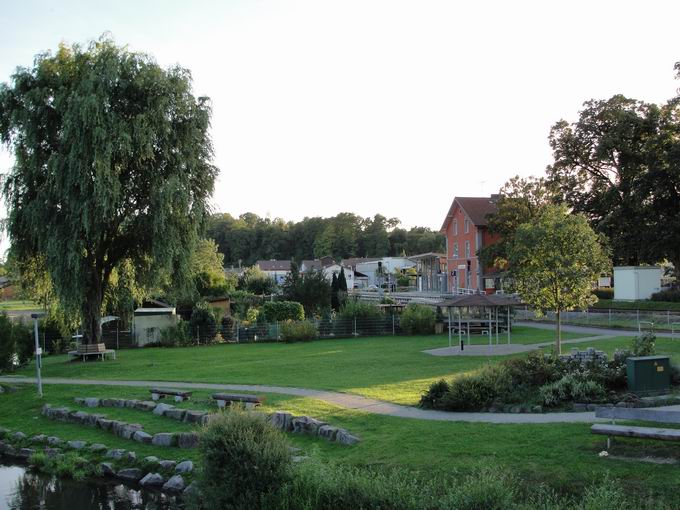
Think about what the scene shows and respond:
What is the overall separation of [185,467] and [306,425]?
2577mm

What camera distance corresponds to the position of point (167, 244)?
27.4 meters

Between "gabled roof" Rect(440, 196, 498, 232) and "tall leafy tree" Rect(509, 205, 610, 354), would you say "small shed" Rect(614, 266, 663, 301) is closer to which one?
"tall leafy tree" Rect(509, 205, 610, 354)

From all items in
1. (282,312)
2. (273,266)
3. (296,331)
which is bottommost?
(296,331)

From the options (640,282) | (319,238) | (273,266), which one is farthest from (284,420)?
(319,238)

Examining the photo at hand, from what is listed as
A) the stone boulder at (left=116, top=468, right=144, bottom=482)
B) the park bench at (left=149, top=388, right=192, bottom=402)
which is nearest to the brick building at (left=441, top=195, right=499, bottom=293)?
the park bench at (left=149, top=388, right=192, bottom=402)

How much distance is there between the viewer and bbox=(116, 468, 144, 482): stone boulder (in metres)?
13.4

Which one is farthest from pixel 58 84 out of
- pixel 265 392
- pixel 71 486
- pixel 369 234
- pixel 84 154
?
pixel 369 234

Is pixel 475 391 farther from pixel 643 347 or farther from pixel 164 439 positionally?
pixel 164 439

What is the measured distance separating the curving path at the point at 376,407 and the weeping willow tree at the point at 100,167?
262 inches

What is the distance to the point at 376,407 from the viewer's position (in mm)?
15281

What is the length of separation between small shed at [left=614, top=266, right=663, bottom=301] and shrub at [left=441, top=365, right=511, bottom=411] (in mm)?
30373

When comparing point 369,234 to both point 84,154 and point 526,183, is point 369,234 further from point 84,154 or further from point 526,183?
point 84,154

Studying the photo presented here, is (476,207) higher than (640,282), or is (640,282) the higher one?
(476,207)

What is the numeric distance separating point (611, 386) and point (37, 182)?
78.0ft
